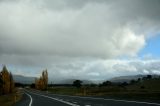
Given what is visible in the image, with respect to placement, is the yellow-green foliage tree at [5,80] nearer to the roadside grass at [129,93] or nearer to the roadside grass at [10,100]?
the roadside grass at [129,93]

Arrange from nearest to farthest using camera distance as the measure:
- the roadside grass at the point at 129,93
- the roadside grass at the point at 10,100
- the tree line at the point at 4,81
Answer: the roadside grass at the point at 129,93
the roadside grass at the point at 10,100
the tree line at the point at 4,81

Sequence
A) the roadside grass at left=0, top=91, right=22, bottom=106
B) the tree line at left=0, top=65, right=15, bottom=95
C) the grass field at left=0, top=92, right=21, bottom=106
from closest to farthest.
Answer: the grass field at left=0, top=92, right=21, bottom=106
the roadside grass at left=0, top=91, right=22, bottom=106
the tree line at left=0, top=65, right=15, bottom=95

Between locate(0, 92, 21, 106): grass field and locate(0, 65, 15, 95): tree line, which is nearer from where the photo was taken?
locate(0, 92, 21, 106): grass field

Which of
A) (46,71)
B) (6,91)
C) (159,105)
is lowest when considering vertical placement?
(159,105)

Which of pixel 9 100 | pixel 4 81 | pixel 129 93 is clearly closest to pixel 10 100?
pixel 9 100

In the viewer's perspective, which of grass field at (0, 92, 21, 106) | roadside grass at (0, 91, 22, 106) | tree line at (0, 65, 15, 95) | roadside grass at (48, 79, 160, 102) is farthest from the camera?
tree line at (0, 65, 15, 95)

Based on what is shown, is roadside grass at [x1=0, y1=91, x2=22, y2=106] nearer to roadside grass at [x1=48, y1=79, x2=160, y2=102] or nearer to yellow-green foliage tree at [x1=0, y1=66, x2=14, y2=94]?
roadside grass at [x1=48, y1=79, x2=160, y2=102]

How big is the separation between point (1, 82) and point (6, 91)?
26.3ft

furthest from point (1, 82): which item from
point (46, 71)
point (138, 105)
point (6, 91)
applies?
point (138, 105)

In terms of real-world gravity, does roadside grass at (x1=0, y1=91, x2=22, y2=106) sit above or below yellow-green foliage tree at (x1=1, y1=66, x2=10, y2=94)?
below

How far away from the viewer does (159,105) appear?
957 inches

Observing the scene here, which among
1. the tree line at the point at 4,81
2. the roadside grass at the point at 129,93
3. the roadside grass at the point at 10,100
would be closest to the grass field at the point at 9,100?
the roadside grass at the point at 10,100

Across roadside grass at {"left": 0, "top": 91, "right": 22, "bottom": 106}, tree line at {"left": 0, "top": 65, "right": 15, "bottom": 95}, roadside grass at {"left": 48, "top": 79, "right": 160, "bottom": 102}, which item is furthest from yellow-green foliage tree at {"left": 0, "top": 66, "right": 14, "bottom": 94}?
roadside grass at {"left": 0, "top": 91, "right": 22, "bottom": 106}

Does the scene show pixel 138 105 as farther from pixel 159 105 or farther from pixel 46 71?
pixel 46 71
